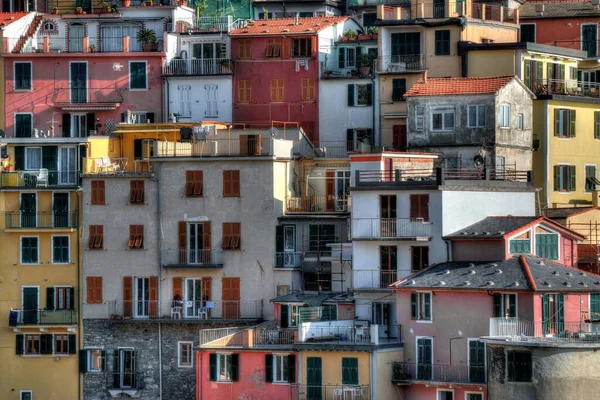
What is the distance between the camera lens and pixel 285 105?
4761 inches

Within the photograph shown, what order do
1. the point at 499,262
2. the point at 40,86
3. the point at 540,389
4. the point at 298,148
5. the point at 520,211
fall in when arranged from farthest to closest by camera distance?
the point at 40,86, the point at 298,148, the point at 520,211, the point at 499,262, the point at 540,389

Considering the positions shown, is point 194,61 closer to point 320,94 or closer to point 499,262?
point 320,94

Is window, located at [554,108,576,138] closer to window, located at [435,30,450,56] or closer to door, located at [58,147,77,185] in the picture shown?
window, located at [435,30,450,56]

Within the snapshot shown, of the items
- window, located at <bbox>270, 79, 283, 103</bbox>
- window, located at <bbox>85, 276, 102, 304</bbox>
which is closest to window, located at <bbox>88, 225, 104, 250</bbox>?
window, located at <bbox>85, 276, 102, 304</bbox>

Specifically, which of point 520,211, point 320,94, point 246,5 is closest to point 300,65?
point 320,94

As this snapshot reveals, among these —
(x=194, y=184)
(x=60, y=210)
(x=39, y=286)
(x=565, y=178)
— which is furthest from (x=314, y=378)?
(x=565, y=178)

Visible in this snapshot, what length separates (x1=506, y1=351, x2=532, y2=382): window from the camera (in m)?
93.3

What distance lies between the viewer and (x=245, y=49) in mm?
121938

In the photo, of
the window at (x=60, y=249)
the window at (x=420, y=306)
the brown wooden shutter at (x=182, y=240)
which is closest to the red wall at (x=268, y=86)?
the brown wooden shutter at (x=182, y=240)

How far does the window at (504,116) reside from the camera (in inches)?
4407

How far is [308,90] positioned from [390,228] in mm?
18568

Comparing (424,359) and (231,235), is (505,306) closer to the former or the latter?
(424,359)

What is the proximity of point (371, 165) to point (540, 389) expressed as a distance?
18.7 m

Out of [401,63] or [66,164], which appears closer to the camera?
[66,164]
